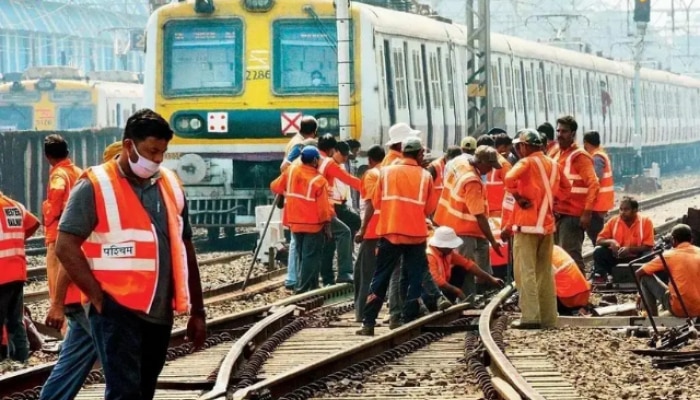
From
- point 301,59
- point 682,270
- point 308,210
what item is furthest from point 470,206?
point 301,59

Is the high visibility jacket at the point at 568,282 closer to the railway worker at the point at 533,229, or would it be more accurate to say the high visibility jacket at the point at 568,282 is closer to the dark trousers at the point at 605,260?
the railway worker at the point at 533,229

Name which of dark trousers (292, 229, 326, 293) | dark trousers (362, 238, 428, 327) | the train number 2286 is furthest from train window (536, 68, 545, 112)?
dark trousers (362, 238, 428, 327)

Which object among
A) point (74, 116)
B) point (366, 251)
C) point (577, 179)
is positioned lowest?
point (366, 251)

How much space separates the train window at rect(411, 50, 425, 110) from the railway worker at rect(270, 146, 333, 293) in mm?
6993

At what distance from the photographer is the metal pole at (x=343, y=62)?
63.2 feet

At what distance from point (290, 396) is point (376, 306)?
3079 millimetres

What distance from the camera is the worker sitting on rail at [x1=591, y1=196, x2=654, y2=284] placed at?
15.8 meters

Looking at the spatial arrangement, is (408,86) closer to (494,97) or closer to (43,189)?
(494,97)

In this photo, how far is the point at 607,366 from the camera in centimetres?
1023

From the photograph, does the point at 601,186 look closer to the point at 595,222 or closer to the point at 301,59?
the point at 595,222

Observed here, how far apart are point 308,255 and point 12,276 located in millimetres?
4898

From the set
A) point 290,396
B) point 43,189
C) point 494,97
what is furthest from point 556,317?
point 43,189

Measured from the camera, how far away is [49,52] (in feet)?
219

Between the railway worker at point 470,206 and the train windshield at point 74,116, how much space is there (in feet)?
84.7
